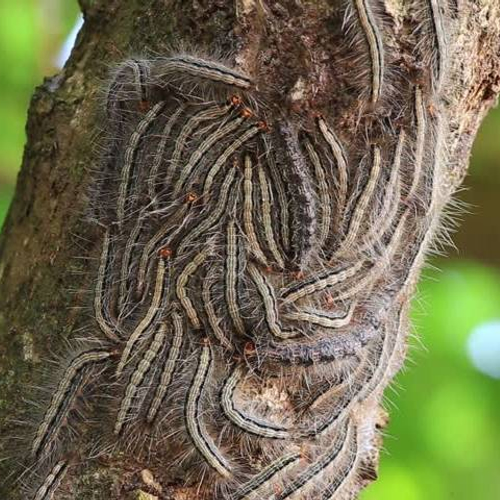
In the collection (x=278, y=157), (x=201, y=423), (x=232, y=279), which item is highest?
(x=278, y=157)

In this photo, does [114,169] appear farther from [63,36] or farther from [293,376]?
[63,36]

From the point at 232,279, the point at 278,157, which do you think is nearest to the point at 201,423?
the point at 232,279

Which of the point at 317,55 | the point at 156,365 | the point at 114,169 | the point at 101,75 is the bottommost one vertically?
the point at 156,365

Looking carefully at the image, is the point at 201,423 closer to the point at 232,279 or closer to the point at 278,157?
the point at 232,279

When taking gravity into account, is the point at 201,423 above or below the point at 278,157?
below

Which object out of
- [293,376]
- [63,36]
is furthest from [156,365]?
[63,36]
